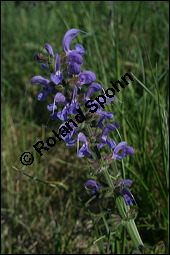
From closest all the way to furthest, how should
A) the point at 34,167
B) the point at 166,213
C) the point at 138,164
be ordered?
1. the point at 166,213
2. the point at 138,164
3. the point at 34,167

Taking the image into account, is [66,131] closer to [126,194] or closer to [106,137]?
[106,137]

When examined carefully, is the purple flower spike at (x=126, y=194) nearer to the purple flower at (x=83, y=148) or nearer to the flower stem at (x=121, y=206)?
the flower stem at (x=121, y=206)

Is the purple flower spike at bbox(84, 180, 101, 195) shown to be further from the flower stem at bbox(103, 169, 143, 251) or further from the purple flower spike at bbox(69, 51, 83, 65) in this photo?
the purple flower spike at bbox(69, 51, 83, 65)

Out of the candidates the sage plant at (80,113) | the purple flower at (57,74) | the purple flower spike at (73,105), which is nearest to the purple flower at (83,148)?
the sage plant at (80,113)

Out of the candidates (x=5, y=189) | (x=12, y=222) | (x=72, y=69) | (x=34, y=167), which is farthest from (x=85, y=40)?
(x=72, y=69)

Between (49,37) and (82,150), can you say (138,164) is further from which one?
(49,37)

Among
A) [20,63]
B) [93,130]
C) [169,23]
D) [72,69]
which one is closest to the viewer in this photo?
[72,69]

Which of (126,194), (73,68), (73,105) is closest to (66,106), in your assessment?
(73,105)
